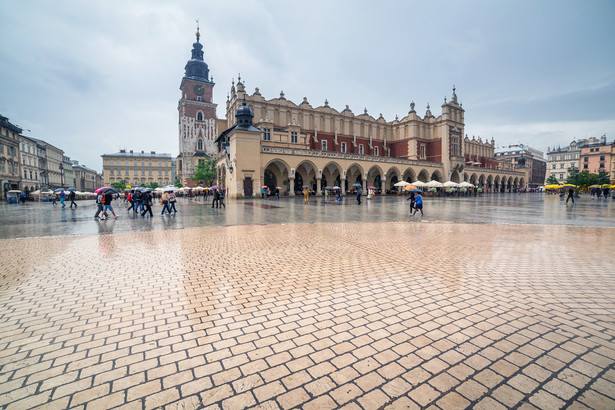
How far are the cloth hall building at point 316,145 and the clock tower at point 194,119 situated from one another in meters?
0.20

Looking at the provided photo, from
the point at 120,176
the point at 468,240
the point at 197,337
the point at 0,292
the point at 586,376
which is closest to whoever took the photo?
the point at 586,376

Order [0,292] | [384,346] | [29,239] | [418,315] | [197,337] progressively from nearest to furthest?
[384,346] < [197,337] < [418,315] < [0,292] < [29,239]

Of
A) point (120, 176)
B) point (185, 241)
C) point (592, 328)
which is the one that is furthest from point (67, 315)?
point (120, 176)

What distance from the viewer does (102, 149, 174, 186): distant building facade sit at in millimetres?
89375

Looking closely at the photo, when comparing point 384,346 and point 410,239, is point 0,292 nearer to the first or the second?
point 384,346

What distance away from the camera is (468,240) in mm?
7766

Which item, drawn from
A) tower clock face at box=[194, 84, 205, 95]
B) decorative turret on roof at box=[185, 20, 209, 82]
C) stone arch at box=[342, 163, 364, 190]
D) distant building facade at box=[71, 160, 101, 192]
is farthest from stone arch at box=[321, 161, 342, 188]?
distant building facade at box=[71, 160, 101, 192]

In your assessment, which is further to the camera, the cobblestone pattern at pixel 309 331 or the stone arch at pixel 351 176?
the stone arch at pixel 351 176

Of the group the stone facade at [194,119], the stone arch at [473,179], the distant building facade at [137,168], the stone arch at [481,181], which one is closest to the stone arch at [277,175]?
the stone facade at [194,119]

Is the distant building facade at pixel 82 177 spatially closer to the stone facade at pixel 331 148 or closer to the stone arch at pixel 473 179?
the stone facade at pixel 331 148

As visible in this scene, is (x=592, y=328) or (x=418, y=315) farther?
(x=418, y=315)

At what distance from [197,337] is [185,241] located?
5.52m

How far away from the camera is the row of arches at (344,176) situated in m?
38.2

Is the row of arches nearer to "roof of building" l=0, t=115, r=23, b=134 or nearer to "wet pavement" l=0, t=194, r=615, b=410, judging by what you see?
"wet pavement" l=0, t=194, r=615, b=410
